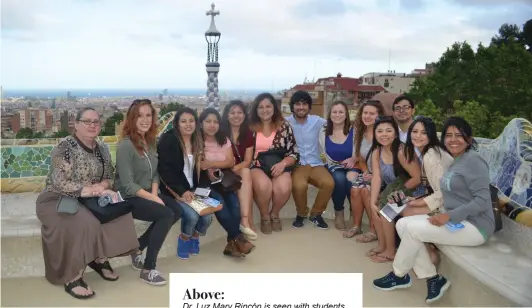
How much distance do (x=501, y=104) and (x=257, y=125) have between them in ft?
52.9

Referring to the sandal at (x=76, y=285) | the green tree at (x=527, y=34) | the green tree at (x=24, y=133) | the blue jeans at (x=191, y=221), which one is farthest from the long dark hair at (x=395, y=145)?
the green tree at (x=527, y=34)

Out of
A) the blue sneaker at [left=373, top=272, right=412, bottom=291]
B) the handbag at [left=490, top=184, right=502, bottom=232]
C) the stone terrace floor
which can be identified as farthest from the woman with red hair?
the handbag at [left=490, top=184, right=502, bottom=232]

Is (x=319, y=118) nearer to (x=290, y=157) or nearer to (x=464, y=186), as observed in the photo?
(x=290, y=157)

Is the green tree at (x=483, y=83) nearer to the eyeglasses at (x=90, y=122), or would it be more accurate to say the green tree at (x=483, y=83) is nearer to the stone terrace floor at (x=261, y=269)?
the stone terrace floor at (x=261, y=269)

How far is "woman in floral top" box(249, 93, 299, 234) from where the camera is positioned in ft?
11.8

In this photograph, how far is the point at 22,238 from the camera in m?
2.80

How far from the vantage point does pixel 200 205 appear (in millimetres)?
2996

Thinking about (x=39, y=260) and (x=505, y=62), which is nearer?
(x=39, y=260)

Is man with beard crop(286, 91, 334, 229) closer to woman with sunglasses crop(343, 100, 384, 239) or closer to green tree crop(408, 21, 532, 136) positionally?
woman with sunglasses crop(343, 100, 384, 239)

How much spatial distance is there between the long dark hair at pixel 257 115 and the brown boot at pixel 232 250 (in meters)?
0.91

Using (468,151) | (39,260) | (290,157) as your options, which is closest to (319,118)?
(290,157)

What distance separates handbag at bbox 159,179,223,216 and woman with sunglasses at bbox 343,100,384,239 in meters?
1.06

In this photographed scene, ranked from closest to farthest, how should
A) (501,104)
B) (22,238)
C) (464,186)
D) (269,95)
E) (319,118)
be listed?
(464,186) → (22,238) → (269,95) → (319,118) → (501,104)

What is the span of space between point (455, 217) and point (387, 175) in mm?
724
